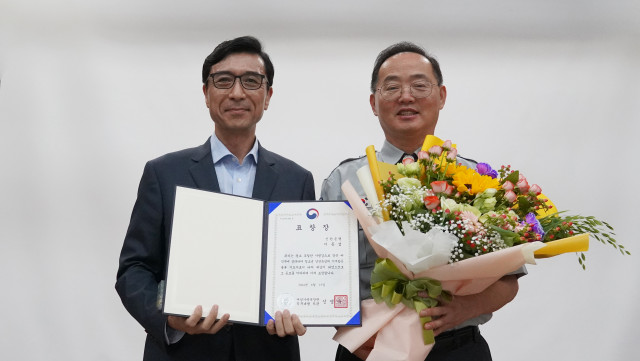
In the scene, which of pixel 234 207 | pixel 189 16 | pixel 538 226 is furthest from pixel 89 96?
pixel 538 226

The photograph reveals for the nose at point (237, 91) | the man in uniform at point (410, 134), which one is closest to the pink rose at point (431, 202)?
the man in uniform at point (410, 134)

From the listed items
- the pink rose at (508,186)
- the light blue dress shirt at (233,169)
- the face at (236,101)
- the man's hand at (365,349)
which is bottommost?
the man's hand at (365,349)

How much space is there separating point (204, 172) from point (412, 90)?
0.75 metres

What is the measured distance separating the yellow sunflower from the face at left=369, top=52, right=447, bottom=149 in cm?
49

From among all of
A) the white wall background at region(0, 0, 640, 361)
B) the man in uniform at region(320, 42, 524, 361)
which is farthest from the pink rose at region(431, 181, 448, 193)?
the white wall background at region(0, 0, 640, 361)

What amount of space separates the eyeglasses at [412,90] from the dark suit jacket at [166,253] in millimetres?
418

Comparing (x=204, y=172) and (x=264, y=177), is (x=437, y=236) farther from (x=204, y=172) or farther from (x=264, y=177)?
(x=204, y=172)

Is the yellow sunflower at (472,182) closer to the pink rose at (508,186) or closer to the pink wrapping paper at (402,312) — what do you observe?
the pink rose at (508,186)

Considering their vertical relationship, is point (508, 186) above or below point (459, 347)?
above

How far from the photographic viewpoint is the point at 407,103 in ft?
6.63

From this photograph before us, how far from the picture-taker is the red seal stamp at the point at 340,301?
1.60m

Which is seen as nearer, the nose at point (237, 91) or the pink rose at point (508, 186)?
the pink rose at point (508, 186)

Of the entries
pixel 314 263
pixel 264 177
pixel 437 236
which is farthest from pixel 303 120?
pixel 437 236

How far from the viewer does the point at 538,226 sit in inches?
58.1
